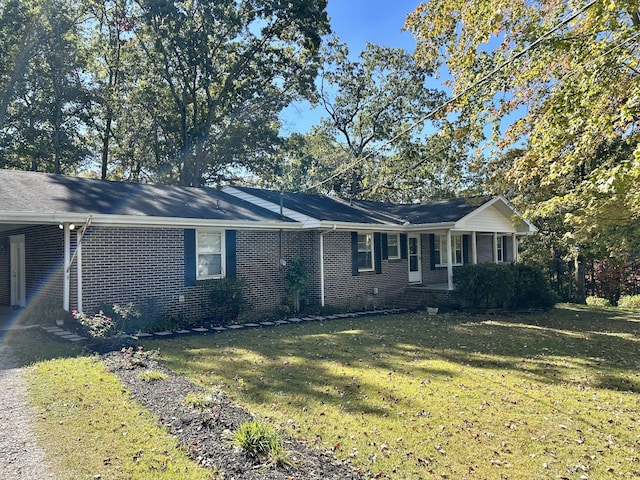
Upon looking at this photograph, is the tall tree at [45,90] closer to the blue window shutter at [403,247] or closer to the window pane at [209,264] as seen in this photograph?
the window pane at [209,264]

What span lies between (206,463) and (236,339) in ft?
18.6

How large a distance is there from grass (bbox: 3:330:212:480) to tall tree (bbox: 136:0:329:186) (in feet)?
63.6

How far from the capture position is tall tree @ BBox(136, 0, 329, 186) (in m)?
22.2

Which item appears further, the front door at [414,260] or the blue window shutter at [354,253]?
the front door at [414,260]

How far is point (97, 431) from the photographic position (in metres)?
4.32

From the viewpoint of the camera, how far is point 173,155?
26.3 meters

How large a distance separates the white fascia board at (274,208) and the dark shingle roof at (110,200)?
43 cm

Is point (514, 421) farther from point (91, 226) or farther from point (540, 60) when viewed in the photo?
point (91, 226)

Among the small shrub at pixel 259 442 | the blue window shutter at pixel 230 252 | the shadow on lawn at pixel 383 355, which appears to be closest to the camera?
the small shrub at pixel 259 442

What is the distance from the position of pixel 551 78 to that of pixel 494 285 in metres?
6.54

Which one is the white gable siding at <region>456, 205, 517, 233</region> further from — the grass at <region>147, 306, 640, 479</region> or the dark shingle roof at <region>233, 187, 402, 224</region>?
the grass at <region>147, 306, 640, 479</region>

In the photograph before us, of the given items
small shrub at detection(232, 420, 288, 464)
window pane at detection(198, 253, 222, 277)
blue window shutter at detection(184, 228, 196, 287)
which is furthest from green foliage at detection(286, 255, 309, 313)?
small shrub at detection(232, 420, 288, 464)

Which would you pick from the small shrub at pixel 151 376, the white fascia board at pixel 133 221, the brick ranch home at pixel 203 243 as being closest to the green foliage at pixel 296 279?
the brick ranch home at pixel 203 243

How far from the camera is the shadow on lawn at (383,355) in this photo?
6020 mm
